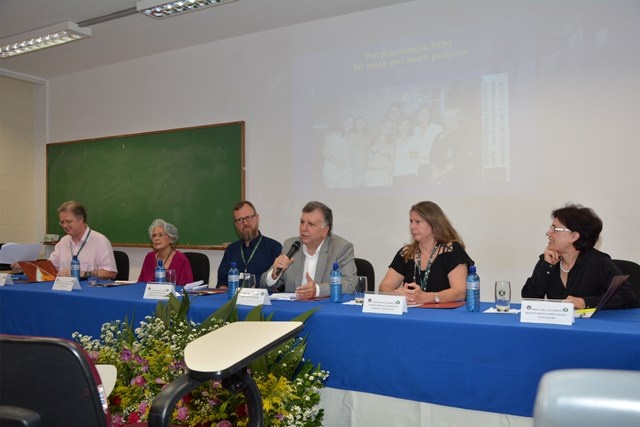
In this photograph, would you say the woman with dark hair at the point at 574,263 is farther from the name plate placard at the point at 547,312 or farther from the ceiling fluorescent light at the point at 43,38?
the ceiling fluorescent light at the point at 43,38

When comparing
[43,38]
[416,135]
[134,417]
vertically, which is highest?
[43,38]

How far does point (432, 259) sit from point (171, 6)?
2.66m

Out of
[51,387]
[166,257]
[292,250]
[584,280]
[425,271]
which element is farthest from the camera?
[166,257]

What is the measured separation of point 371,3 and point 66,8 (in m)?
2.38

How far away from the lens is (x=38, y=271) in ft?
12.1

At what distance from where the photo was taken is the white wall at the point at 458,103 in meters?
3.50

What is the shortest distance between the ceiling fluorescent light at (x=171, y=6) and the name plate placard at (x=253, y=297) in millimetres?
2312

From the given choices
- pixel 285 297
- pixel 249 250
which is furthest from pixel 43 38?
pixel 285 297

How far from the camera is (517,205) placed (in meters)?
3.76

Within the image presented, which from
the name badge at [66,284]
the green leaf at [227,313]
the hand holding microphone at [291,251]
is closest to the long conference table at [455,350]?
the green leaf at [227,313]

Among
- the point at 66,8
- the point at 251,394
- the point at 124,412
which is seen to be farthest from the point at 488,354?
the point at 66,8

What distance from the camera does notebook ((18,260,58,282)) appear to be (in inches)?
146

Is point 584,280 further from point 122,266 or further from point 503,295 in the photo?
point 122,266

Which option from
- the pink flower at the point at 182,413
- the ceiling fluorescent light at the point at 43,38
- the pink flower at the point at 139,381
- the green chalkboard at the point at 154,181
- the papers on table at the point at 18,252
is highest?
the ceiling fluorescent light at the point at 43,38
